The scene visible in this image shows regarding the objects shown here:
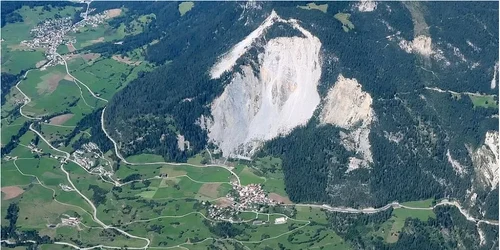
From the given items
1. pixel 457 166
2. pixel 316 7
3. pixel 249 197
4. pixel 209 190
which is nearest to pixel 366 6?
pixel 316 7

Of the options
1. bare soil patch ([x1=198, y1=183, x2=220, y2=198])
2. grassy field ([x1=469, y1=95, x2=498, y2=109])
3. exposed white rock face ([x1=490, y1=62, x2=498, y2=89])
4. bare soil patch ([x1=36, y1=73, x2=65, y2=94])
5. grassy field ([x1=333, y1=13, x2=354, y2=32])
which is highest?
grassy field ([x1=333, y1=13, x2=354, y2=32])

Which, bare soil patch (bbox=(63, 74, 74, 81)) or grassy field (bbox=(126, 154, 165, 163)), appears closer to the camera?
grassy field (bbox=(126, 154, 165, 163))

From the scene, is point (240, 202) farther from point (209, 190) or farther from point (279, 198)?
point (209, 190)

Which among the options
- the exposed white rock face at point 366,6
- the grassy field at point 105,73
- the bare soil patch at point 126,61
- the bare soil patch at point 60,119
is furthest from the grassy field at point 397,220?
the bare soil patch at point 126,61

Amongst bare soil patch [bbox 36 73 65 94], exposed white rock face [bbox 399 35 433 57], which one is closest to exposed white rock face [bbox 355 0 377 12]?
exposed white rock face [bbox 399 35 433 57]

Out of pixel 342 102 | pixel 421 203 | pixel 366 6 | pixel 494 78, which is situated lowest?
pixel 421 203

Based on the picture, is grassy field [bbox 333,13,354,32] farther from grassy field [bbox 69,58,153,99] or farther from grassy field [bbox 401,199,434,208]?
grassy field [bbox 401,199,434,208]
